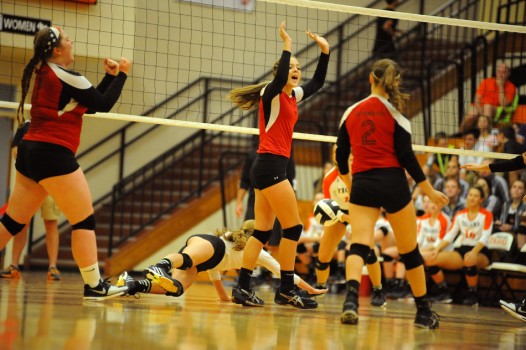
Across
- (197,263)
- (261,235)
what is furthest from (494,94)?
(197,263)

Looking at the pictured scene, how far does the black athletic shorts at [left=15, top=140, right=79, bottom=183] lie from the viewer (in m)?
5.12

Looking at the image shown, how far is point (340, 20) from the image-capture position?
15094mm

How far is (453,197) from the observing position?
395 inches

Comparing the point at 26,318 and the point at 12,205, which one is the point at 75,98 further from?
the point at 26,318

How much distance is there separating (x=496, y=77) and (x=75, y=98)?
26.9 ft

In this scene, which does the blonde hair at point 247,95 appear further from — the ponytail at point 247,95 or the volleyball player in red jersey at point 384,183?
the volleyball player in red jersey at point 384,183

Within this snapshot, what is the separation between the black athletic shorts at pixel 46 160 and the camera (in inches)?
202

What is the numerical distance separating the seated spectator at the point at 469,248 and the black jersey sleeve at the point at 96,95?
493 cm

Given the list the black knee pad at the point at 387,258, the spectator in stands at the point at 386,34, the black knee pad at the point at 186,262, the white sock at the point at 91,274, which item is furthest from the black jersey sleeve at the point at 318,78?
the spectator in stands at the point at 386,34

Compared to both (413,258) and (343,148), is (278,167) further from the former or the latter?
(413,258)

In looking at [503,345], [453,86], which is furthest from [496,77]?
[503,345]

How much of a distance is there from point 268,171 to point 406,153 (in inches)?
50.7

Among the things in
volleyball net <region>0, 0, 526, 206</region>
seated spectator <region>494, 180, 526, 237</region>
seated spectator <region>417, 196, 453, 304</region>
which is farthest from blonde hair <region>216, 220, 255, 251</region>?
volleyball net <region>0, 0, 526, 206</region>

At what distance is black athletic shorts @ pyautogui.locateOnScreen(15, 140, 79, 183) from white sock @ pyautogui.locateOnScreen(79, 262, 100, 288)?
2.28ft
